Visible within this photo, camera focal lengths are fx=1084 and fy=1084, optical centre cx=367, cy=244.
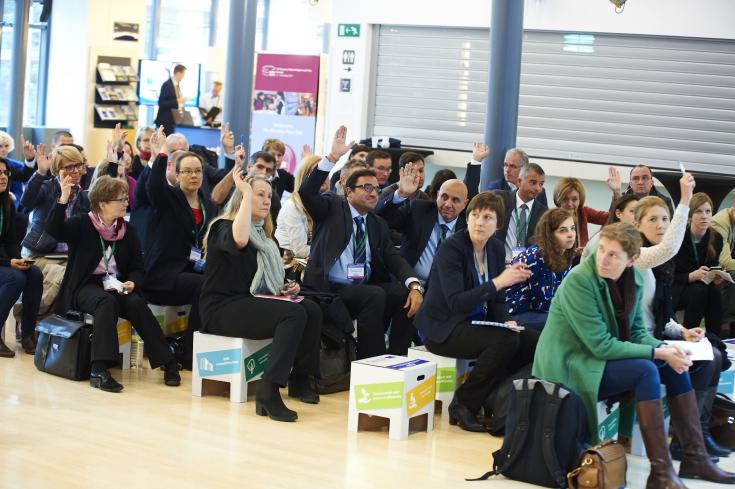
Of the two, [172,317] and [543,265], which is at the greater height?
[543,265]

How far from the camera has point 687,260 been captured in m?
7.80

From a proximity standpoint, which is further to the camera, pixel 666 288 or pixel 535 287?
pixel 535 287

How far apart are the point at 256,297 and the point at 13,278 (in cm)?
175

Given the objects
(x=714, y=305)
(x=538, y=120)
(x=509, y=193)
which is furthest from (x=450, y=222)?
(x=538, y=120)

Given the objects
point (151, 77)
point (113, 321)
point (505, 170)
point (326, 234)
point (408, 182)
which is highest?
point (151, 77)

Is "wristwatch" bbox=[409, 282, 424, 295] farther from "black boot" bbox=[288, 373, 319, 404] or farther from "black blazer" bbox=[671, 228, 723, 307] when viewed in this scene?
"black blazer" bbox=[671, 228, 723, 307]

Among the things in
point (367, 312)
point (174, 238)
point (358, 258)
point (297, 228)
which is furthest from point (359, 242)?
point (174, 238)

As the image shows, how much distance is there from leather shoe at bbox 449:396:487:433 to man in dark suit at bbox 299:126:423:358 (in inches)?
32.0

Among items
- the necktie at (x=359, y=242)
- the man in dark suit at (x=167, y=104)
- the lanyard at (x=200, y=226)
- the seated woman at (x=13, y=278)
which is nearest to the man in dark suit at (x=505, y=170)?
the necktie at (x=359, y=242)

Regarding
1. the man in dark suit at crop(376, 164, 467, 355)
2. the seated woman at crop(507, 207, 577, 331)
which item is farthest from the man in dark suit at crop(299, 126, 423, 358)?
the seated woman at crop(507, 207, 577, 331)

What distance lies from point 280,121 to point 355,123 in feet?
3.11

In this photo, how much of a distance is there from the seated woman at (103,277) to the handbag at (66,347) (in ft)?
0.29

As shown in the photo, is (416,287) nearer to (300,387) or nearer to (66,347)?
(300,387)

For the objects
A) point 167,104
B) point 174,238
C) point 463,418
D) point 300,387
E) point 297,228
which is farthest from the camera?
point 167,104
